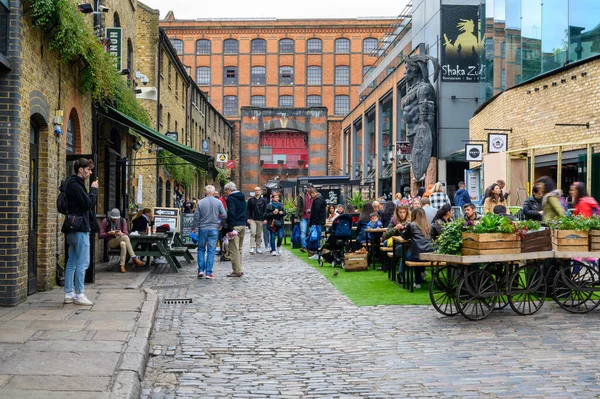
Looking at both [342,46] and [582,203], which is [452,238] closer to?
[582,203]

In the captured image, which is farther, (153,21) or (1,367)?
(153,21)

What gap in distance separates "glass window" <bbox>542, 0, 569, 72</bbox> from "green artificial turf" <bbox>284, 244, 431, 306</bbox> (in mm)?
8361

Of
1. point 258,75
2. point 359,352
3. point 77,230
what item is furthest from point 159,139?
point 258,75

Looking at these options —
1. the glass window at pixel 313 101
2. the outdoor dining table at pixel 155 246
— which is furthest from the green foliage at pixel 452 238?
the glass window at pixel 313 101

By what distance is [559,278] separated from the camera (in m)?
8.70

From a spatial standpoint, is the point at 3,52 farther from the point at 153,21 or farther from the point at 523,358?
the point at 153,21

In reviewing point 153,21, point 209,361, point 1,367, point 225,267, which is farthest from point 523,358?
point 153,21

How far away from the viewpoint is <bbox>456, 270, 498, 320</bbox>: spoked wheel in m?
8.04

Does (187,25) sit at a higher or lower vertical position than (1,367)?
higher

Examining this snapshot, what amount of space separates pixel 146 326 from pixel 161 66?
20.5 metres

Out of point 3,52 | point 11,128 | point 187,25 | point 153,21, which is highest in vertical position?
point 187,25

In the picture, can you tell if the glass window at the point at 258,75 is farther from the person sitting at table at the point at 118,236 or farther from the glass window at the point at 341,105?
the person sitting at table at the point at 118,236

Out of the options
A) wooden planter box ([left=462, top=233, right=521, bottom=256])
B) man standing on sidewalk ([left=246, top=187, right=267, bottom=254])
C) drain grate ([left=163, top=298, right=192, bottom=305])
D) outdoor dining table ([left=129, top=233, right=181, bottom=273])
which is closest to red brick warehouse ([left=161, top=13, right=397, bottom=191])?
man standing on sidewalk ([left=246, top=187, right=267, bottom=254])

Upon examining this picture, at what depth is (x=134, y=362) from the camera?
562 centimetres
